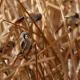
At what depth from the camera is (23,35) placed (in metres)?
1.04

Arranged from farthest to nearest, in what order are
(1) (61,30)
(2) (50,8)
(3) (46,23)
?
(2) (50,8) < (1) (61,30) < (3) (46,23)

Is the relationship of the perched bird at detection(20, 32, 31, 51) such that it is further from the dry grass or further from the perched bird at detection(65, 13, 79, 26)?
the perched bird at detection(65, 13, 79, 26)

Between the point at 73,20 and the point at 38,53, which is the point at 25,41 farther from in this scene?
the point at 73,20

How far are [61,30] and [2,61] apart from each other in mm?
300

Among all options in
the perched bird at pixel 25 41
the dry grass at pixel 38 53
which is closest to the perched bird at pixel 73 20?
the dry grass at pixel 38 53

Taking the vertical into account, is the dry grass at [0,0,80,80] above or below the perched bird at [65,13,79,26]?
below

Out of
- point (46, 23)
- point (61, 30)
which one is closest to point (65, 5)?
point (61, 30)

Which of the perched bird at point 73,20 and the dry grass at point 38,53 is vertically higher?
the perched bird at point 73,20

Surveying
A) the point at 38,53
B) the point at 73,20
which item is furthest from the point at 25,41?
the point at 73,20

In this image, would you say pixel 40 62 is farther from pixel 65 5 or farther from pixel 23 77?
pixel 65 5

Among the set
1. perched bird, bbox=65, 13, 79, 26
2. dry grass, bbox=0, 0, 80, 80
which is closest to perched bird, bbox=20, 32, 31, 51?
dry grass, bbox=0, 0, 80, 80

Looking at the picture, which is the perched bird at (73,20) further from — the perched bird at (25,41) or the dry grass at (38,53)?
the perched bird at (25,41)

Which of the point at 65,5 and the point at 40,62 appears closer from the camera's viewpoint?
the point at 40,62

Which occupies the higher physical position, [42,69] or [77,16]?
[77,16]
